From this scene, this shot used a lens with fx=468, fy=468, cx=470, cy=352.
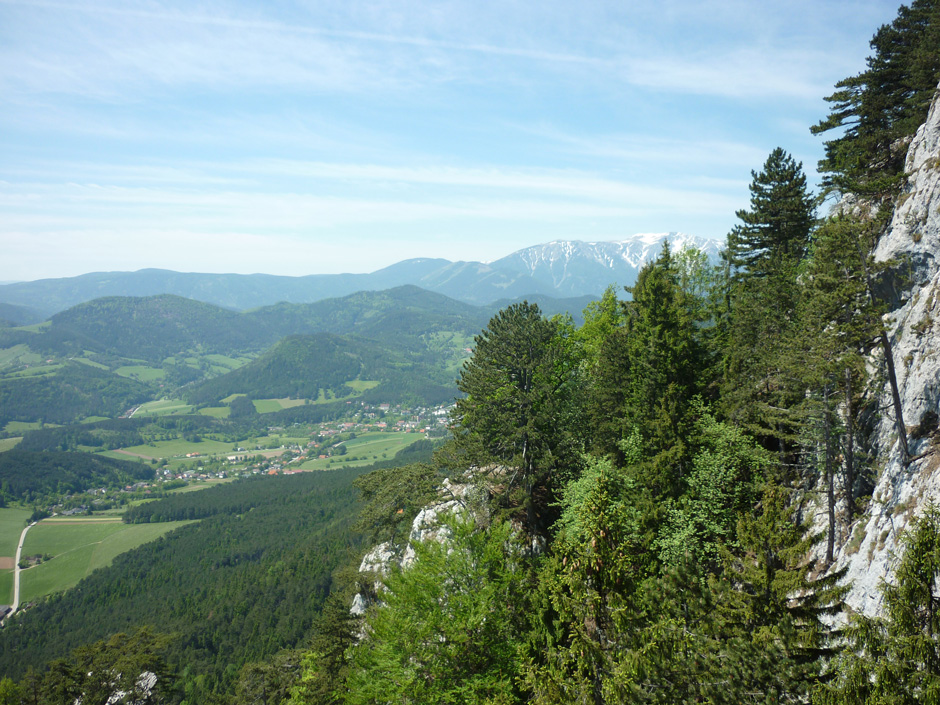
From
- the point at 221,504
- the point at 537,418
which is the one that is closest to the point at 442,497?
the point at 537,418

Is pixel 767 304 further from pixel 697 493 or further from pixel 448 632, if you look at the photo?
pixel 448 632

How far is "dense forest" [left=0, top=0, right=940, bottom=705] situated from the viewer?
38.1 feet

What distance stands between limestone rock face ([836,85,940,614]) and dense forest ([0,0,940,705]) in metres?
0.64

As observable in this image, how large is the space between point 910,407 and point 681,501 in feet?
30.0

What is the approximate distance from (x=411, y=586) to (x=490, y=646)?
395 centimetres

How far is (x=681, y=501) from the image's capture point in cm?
2158

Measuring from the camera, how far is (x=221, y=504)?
18200 cm

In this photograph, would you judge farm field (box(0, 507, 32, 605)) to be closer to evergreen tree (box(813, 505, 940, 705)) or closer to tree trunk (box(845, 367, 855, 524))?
tree trunk (box(845, 367, 855, 524))

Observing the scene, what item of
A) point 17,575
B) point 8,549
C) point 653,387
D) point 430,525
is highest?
point 653,387

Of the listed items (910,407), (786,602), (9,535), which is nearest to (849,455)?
(910,407)

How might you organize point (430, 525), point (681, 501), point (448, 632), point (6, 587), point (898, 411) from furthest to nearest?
point (6, 587) → point (430, 525) → point (681, 501) → point (448, 632) → point (898, 411)

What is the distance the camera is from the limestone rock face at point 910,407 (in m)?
14.6

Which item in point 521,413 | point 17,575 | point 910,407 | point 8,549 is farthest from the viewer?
point 8,549

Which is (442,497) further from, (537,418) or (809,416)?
(809,416)
